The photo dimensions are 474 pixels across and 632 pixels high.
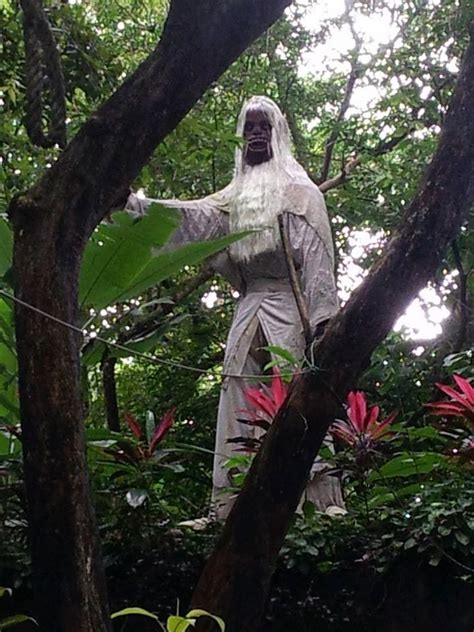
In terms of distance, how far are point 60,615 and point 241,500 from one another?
0.45m

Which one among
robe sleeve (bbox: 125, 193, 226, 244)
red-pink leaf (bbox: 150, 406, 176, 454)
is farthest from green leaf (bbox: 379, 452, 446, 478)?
robe sleeve (bbox: 125, 193, 226, 244)

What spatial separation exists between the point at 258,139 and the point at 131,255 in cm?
110

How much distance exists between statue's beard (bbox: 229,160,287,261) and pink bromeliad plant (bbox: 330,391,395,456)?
0.87 metres

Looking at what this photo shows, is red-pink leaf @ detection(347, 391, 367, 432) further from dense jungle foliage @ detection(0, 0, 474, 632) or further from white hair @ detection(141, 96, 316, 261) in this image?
white hair @ detection(141, 96, 316, 261)

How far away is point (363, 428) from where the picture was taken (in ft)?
7.77

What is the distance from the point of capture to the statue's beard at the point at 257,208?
3125mm

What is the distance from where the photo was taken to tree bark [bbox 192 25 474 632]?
184 centimetres

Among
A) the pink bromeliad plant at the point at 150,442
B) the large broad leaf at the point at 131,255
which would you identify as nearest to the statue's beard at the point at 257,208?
the large broad leaf at the point at 131,255

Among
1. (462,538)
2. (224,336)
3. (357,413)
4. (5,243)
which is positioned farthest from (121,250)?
(224,336)

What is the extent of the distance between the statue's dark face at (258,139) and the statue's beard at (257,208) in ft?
0.09

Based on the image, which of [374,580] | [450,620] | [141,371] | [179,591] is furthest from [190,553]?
[141,371]

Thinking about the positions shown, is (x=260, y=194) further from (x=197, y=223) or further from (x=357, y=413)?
(x=357, y=413)

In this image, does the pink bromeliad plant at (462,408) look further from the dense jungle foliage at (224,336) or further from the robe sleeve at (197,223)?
the robe sleeve at (197,223)

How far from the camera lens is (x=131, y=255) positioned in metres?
2.42
